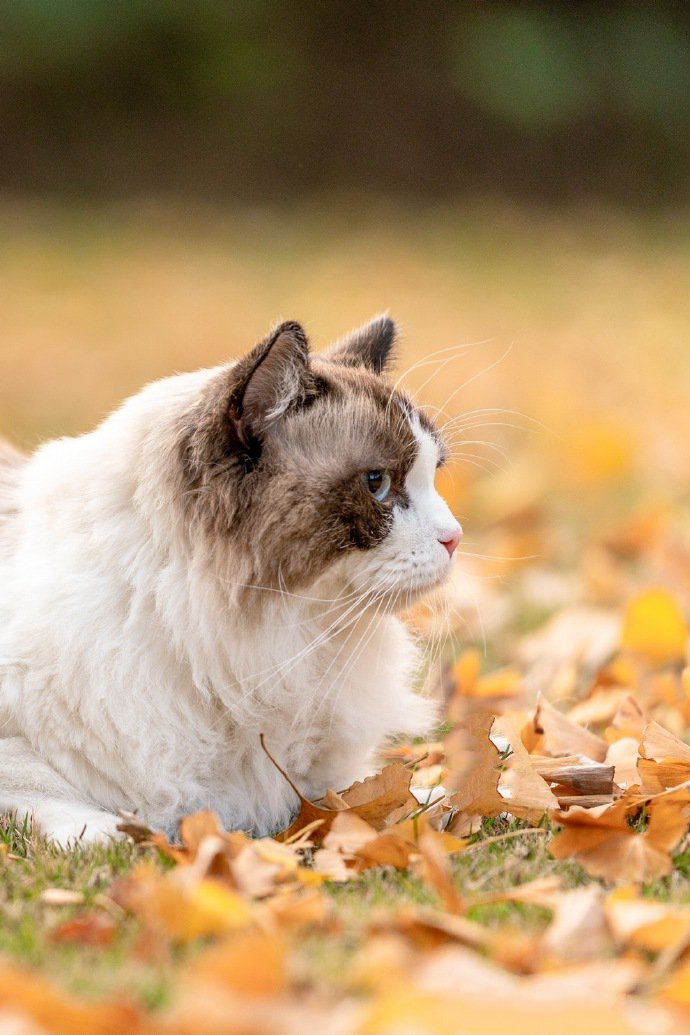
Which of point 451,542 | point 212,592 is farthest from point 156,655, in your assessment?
point 451,542

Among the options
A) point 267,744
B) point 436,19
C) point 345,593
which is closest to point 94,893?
point 267,744

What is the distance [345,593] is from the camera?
6.47ft

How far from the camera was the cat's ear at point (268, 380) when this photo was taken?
1.82m

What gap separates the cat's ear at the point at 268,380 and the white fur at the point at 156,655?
0.48ft

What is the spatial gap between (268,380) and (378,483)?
0.25 meters

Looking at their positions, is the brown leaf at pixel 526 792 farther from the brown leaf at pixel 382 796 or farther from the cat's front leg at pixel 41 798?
the cat's front leg at pixel 41 798

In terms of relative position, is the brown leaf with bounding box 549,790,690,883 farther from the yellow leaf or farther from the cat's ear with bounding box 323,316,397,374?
the yellow leaf

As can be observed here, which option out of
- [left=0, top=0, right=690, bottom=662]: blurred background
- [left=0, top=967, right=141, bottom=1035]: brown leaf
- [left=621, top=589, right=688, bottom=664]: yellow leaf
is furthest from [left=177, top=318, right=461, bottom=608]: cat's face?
[left=0, top=0, right=690, bottom=662]: blurred background

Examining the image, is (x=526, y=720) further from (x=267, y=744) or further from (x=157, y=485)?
(x=157, y=485)

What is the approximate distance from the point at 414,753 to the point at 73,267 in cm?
629

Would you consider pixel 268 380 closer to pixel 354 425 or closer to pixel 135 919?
pixel 354 425

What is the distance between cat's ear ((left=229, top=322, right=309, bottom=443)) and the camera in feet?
5.97

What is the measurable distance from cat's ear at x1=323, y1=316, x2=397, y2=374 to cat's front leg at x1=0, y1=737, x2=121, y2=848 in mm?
891

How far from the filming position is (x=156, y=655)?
1942 mm
